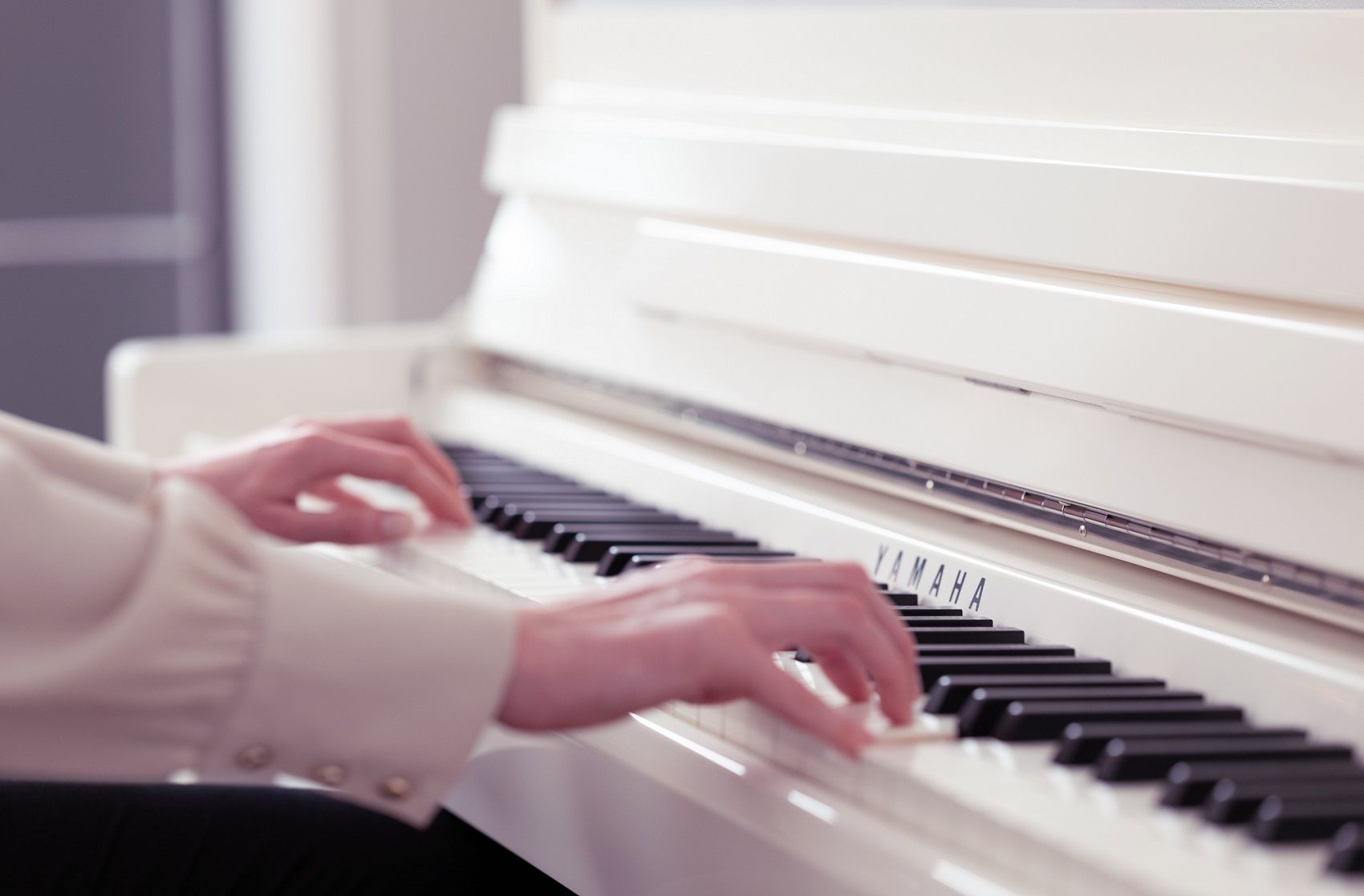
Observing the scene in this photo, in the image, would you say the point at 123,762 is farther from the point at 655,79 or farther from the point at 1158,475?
the point at 655,79

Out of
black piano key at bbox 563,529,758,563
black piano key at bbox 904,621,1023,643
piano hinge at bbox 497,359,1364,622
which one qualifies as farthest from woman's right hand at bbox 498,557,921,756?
black piano key at bbox 563,529,758,563

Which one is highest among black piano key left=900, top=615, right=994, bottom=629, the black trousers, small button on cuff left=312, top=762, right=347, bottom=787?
black piano key left=900, top=615, right=994, bottom=629

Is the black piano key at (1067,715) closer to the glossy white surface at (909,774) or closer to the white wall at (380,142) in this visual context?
the glossy white surface at (909,774)

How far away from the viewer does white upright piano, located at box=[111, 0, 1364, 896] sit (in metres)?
0.74

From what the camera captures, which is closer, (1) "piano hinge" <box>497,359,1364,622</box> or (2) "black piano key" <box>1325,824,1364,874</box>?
(2) "black piano key" <box>1325,824,1364,874</box>

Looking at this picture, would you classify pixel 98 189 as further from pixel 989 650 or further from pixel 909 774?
pixel 909 774

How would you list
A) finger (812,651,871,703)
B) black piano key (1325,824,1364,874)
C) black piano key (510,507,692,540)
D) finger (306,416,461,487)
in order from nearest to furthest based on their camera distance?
black piano key (1325,824,1364,874), finger (812,651,871,703), black piano key (510,507,692,540), finger (306,416,461,487)

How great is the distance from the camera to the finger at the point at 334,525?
48.3 inches

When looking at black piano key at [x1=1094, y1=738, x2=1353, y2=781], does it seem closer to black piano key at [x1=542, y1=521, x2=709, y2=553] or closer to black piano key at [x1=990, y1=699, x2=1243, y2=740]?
black piano key at [x1=990, y1=699, x2=1243, y2=740]

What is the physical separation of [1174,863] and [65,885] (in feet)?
2.38

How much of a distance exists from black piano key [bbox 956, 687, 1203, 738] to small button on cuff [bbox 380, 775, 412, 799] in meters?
0.27

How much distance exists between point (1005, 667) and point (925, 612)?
0.13 meters

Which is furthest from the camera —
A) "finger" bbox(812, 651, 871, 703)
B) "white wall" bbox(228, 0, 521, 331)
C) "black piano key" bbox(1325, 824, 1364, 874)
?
"white wall" bbox(228, 0, 521, 331)

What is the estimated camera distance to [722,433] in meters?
1.33
